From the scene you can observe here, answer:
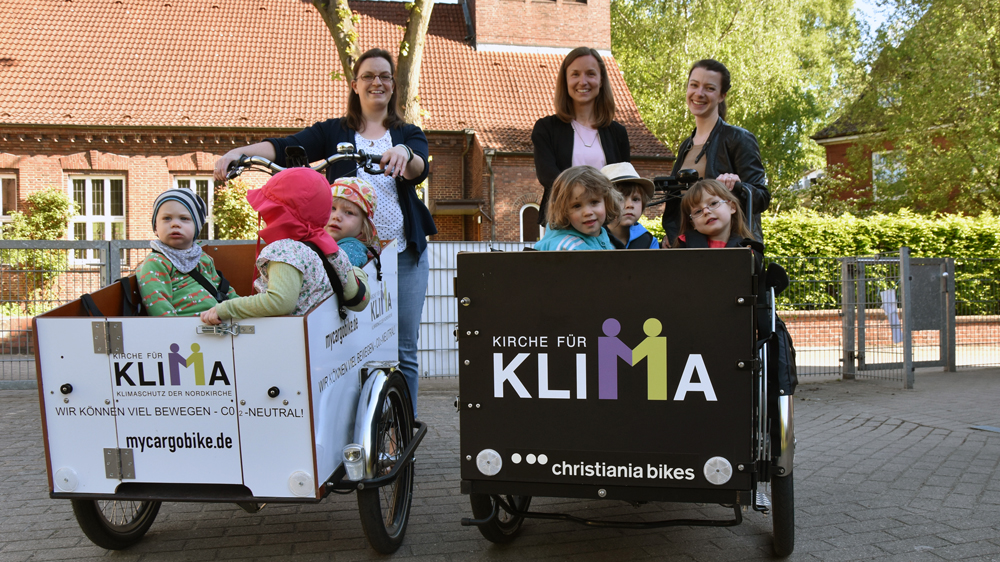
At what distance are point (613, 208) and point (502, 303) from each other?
0.81m

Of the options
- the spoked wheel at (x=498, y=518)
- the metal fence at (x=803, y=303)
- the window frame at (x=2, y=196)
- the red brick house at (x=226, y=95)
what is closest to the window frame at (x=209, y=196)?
the red brick house at (x=226, y=95)

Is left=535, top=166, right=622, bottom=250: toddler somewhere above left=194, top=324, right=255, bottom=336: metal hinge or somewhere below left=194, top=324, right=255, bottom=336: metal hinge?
above

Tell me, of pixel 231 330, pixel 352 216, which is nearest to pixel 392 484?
pixel 231 330

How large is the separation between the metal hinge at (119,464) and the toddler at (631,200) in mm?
2409

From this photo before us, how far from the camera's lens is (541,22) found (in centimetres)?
2575

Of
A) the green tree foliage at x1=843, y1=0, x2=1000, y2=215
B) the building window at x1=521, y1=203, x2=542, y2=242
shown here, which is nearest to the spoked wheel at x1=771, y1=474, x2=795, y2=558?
the building window at x1=521, y1=203, x2=542, y2=242

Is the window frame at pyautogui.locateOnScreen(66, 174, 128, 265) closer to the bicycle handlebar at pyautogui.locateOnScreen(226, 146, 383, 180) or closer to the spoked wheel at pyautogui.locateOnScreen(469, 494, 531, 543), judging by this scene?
the bicycle handlebar at pyautogui.locateOnScreen(226, 146, 383, 180)

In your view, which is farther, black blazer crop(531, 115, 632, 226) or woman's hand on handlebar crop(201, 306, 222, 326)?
black blazer crop(531, 115, 632, 226)

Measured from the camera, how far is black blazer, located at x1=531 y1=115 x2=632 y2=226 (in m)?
4.22

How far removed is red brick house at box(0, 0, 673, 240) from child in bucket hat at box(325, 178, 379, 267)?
739 inches

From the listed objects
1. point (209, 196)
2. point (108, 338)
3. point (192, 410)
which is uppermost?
point (209, 196)

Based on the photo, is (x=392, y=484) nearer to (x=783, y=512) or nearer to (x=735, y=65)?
(x=783, y=512)

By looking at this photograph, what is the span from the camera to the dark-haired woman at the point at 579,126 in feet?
13.7

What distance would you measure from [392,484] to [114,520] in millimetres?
1227
